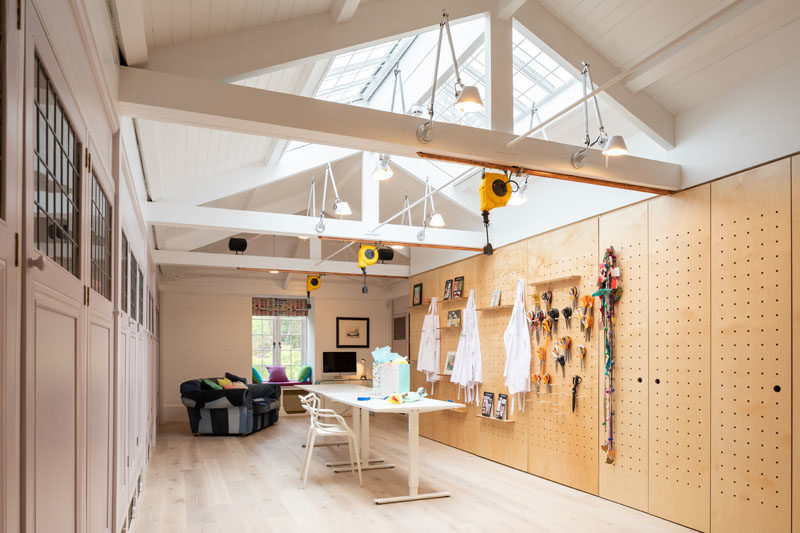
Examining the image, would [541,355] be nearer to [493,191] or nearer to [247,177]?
[493,191]

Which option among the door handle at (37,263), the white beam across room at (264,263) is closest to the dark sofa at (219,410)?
the white beam across room at (264,263)

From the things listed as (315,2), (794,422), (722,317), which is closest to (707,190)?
(722,317)

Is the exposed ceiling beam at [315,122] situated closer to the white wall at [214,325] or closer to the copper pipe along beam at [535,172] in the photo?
the copper pipe along beam at [535,172]

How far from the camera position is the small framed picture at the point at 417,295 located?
9793 millimetres

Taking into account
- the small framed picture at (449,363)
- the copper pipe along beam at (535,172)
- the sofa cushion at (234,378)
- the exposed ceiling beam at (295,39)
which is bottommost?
the sofa cushion at (234,378)

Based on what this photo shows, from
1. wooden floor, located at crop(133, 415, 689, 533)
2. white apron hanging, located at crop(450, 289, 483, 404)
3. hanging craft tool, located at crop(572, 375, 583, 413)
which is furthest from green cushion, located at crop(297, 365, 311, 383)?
hanging craft tool, located at crop(572, 375, 583, 413)

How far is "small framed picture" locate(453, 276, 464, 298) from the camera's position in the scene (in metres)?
8.33

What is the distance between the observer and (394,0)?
397 cm

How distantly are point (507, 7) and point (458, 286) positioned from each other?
187 inches

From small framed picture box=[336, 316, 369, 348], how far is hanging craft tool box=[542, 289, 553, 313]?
739 cm

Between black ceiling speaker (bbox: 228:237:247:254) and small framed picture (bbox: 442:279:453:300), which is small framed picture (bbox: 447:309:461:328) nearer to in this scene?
small framed picture (bbox: 442:279:453:300)

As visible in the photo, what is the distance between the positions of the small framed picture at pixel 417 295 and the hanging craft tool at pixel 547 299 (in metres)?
3.63

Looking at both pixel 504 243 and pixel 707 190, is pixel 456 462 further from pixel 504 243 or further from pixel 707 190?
pixel 707 190

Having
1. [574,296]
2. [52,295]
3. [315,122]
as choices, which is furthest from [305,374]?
[52,295]
